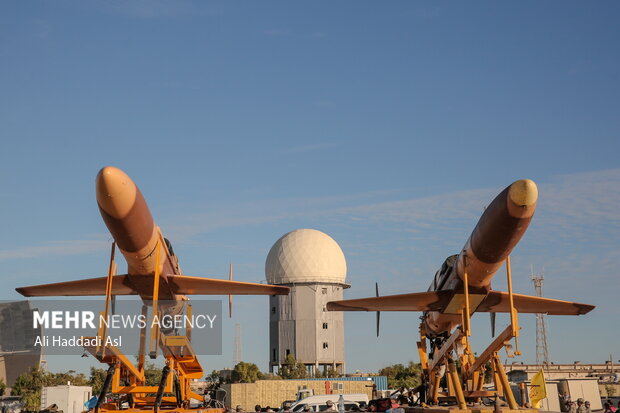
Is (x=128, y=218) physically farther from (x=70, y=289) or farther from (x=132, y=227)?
(x=70, y=289)

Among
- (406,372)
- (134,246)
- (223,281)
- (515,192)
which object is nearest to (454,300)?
(515,192)

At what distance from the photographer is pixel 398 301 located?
70.4 feet

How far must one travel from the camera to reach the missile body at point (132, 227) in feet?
45.9

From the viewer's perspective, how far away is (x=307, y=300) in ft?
256

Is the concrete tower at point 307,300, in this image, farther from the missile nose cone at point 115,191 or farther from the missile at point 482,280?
the missile nose cone at point 115,191

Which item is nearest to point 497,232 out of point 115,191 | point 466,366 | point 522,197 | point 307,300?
point 522,197

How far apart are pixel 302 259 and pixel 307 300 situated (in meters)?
6.83

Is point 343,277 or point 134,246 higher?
point 343,277

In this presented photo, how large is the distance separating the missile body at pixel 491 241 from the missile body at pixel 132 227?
8.14 m

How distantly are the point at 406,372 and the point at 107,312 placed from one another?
59760mm

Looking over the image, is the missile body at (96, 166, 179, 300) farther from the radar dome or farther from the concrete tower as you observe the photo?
the concrete tower

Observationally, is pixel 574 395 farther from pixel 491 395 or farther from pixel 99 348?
pixel 99 348

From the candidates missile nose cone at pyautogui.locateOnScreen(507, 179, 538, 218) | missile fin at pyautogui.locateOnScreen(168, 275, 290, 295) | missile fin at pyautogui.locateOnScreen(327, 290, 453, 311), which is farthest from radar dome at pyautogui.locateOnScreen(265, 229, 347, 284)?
missile nose cone at pyautogui.locateOnScreen(507, 179, 538, 218)

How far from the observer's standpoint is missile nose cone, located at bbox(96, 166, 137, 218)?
547 inches
